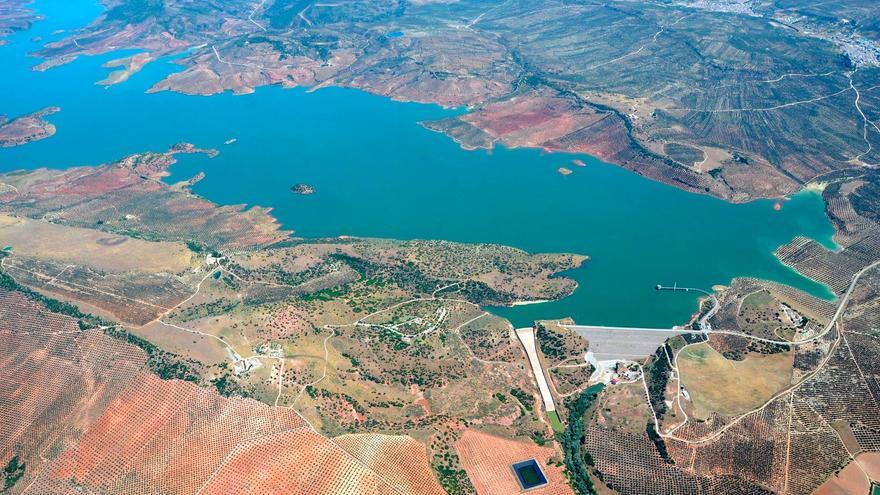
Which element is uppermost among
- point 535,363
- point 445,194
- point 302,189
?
point 302,189

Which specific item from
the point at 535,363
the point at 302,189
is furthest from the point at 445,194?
the point at 535,363

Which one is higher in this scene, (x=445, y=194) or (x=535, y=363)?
(x=535, y=363)

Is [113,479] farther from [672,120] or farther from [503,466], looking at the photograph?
[672,120]

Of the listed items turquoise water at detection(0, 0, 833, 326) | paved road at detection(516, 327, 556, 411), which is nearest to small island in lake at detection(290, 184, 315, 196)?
turquoise water at detection(0, 0, 833, 326)

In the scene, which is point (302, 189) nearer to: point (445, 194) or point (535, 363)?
point (445, 194)

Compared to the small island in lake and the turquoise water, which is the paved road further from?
the small island in lake
